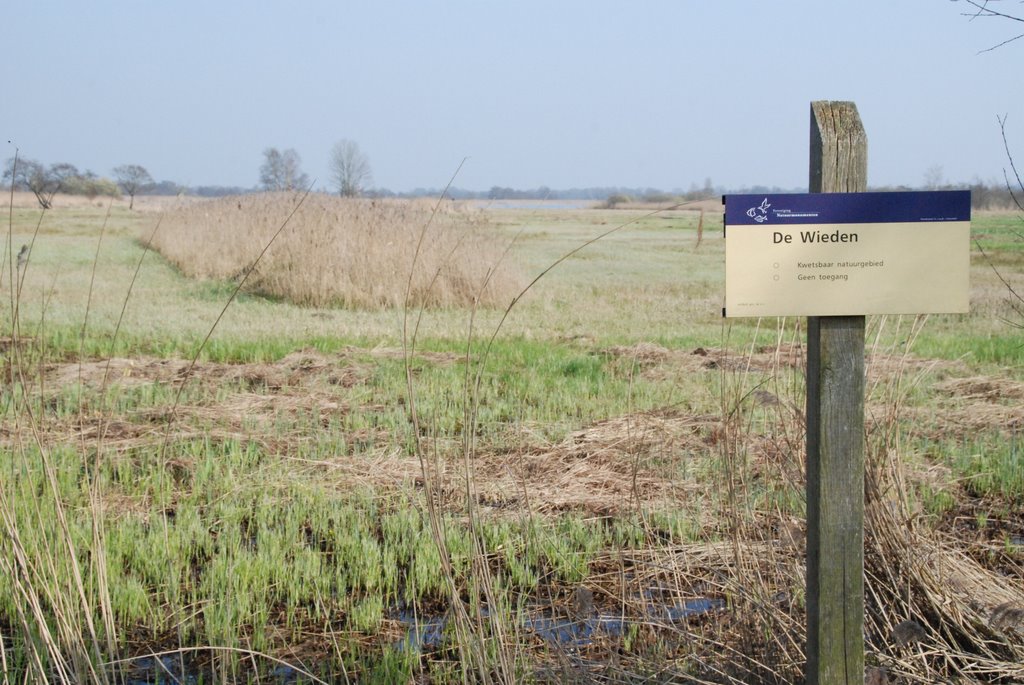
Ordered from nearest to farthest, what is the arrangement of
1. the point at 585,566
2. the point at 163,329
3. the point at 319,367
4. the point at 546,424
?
1. the point at 585,566
2. the point at 546,424
3. the point at 319,367
4. the point at 163,329

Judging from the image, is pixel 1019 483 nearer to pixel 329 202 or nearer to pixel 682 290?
pixel 682 290

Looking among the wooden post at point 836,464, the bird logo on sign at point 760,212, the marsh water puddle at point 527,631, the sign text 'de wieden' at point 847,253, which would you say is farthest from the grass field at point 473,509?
the bird logo on sign at point 760,212

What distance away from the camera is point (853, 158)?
252 cm

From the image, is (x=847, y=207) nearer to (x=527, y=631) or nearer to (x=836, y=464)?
(x=836, y=464)

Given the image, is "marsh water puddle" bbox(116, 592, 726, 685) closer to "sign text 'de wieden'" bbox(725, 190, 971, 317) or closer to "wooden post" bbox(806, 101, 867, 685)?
"wooden post" bbox(806, 101, 867, 685)

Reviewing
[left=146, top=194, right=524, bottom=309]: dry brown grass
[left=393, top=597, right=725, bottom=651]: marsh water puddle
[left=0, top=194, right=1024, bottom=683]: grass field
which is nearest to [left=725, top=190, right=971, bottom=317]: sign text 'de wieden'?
[left=0, top=194, right=1024, bottom=683]: grass field

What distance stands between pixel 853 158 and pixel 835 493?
0.89 m

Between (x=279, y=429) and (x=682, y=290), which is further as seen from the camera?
(x=682, y=290)

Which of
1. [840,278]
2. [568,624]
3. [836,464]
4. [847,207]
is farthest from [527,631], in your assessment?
[847,207]

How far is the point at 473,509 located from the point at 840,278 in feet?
4.05

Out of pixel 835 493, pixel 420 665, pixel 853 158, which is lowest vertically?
pixel 420 665

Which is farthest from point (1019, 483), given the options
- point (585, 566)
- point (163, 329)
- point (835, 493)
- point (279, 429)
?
point (163, 329)

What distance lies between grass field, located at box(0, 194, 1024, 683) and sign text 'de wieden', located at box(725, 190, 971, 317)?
0.54 metres

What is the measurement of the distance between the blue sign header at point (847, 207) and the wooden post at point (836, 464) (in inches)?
3.1
